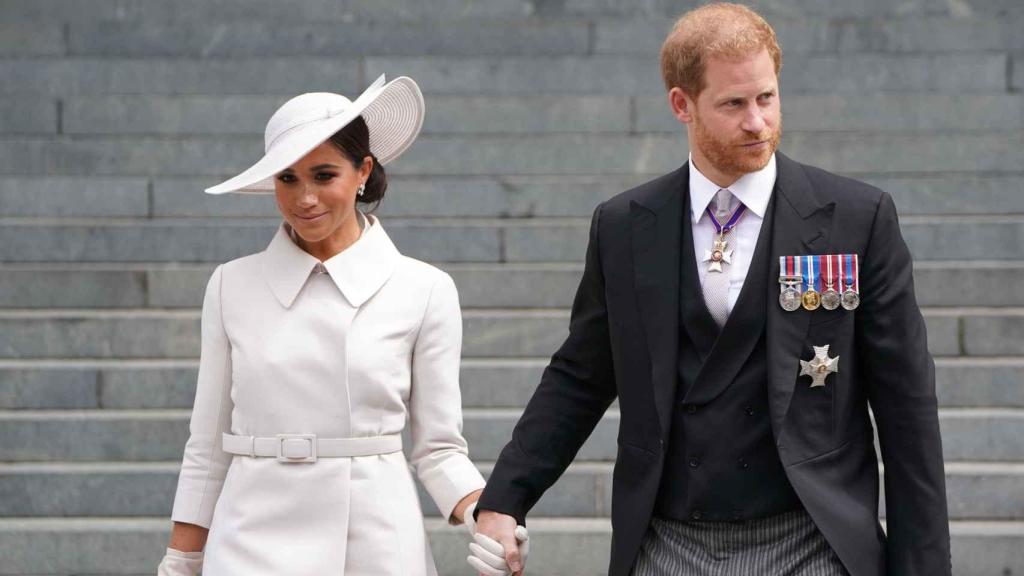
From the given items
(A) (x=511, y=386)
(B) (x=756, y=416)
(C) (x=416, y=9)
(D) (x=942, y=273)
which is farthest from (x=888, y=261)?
(C) (x=416, y=9)

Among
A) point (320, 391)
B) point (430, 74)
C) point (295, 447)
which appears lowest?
point (295, 447)

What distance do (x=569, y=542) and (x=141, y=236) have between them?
2738 millimetres

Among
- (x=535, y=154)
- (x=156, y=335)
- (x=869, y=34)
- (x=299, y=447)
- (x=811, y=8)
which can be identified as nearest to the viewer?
(x=299, y=447)

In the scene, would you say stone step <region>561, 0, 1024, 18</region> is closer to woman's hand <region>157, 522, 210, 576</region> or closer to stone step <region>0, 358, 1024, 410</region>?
stone step <region>0, 358, 1024, 410</region>

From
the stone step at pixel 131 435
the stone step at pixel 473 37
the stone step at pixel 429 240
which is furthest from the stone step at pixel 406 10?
the stone step at pixel 131 435

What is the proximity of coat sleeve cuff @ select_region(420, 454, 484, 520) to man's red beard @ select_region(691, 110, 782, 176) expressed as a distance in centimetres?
93

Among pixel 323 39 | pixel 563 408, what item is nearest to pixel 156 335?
pixel 323 39

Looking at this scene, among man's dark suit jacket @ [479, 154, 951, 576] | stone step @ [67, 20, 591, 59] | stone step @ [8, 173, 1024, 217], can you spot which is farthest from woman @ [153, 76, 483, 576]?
stone step @ [67, 20, 591, 59]

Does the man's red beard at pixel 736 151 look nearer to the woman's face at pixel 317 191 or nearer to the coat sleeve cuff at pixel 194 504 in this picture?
the woman's face at pixel 317 191

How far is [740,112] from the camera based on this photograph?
2973 millimetres

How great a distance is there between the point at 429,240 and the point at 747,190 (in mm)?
4129

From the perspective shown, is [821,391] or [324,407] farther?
[324,407]

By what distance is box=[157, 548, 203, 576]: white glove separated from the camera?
340 centimetres

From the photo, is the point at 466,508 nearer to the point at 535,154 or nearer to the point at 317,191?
the point at 317,191
